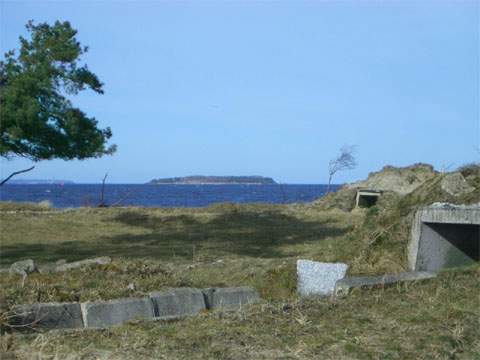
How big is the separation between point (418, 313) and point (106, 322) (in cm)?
250

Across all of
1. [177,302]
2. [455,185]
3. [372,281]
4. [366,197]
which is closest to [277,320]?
[177,302]

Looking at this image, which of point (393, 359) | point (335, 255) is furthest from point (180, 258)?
point (393, 359)

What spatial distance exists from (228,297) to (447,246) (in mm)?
3300

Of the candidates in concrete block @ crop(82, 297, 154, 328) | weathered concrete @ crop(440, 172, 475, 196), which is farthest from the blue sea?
concrete block @ crop(82, 297, 154, 328)

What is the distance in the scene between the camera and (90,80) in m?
17.5

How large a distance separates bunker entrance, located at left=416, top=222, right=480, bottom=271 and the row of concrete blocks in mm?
2924

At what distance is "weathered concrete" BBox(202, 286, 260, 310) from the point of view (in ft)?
21.0

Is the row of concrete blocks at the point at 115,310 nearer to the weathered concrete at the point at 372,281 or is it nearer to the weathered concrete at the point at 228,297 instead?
the weathered concrete at the point at 228,297

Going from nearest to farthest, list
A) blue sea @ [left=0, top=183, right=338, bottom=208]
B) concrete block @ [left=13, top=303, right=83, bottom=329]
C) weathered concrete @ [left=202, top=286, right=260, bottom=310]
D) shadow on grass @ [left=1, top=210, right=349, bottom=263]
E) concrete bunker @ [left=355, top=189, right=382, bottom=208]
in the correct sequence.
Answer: concrete block @ [left=13, top=303, right=83, bottom=329], weathered concrete @ [left=202, top=286, right=260, bottom=310], shadow on grass @ [left=1, top=210, right=349, bottom=263], concrete bunker @ [left=355, top=189, right=382, bottom=208], blue sea @ [left=0, top=183, right=338, bottom=208]

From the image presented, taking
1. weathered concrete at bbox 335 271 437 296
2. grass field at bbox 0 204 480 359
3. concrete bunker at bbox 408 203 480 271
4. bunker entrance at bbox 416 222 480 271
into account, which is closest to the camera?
grass field at bbox 0 204 480 359

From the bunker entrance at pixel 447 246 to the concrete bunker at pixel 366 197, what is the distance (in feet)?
57.0

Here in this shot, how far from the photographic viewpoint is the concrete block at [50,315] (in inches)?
201

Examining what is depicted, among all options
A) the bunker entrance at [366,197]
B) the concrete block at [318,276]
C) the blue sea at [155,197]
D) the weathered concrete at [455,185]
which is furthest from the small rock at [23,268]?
the blue sea at [155,197]

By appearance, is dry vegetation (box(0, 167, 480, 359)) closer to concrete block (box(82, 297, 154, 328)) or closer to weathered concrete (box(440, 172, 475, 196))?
weathered concrete (box(440, 172, 475, 196))
